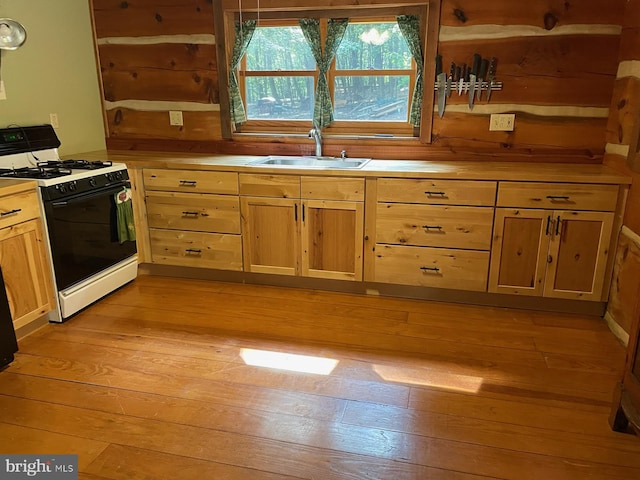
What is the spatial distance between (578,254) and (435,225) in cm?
86

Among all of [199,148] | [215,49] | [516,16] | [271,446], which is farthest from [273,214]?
[516,16]

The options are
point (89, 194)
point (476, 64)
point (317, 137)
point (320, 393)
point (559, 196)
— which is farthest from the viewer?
point (317, 137)

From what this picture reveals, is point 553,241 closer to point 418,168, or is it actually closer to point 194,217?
point 418,168

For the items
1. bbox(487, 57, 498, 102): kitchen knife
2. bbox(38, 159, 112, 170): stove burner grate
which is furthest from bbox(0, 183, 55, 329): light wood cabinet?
bbox(487, 57, 498, 102): kitchen knife

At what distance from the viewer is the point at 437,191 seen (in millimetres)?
3025

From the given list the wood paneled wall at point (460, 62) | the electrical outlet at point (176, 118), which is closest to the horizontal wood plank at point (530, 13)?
the wood paneled wall at point (460, 62)

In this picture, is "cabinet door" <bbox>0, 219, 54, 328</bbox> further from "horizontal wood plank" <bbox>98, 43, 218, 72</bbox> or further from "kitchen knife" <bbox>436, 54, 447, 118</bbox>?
"kitchen knife" <bbox>436, 54, 447, 118</bbox>

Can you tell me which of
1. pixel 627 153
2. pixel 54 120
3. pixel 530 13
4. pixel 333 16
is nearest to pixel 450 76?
pixel 530 13

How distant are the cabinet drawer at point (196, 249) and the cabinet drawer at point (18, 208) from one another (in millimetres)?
1009

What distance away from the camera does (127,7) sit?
3.73m

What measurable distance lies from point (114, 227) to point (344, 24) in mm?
2129

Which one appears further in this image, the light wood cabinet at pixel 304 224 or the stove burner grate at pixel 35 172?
the light wood cabinet at pixel 304 224

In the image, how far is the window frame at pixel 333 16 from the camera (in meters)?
3.27

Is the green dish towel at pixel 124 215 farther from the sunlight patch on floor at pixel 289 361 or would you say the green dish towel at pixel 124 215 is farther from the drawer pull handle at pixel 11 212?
the sunlight patch on floor at pixel 289 361
